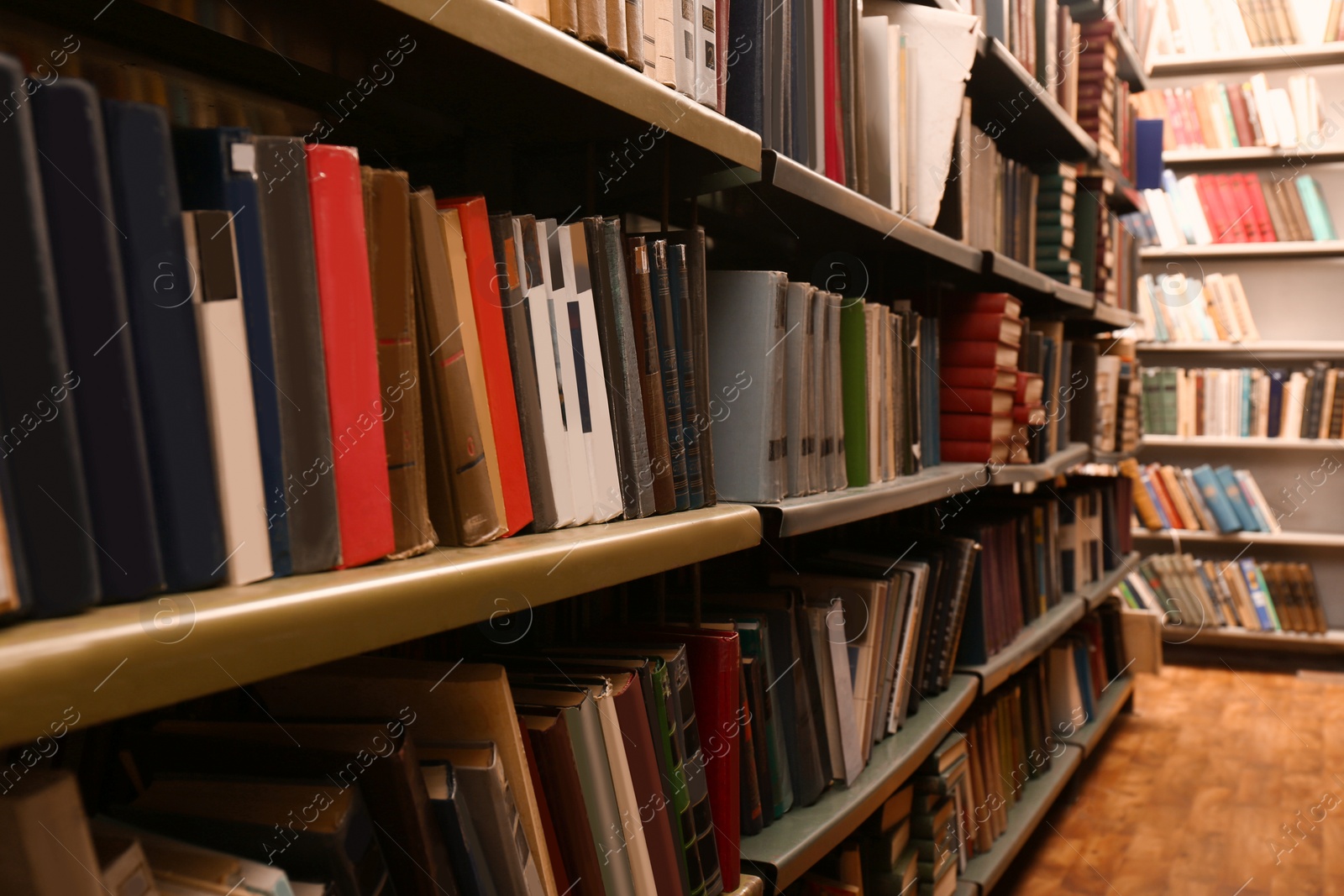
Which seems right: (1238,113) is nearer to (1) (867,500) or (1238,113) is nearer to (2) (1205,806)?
(2) (1205,806)

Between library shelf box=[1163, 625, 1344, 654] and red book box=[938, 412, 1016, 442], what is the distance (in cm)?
279

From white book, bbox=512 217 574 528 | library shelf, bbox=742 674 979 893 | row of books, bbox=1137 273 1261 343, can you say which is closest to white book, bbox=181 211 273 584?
white book, bbox=512 217 574 528

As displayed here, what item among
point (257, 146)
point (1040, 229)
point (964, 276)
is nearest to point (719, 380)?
point (257, 146)

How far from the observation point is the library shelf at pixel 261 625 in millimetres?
426

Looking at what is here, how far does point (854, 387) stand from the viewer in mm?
1461

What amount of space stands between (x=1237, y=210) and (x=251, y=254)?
453 centimetres

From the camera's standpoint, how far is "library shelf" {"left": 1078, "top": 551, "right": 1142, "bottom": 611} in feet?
9.40

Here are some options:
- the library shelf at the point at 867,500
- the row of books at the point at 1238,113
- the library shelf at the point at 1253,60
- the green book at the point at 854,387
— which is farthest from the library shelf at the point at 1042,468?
the library shelf at the point at 1253,60

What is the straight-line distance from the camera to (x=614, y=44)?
2.91 ft

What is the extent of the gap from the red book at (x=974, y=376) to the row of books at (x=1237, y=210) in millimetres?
2680

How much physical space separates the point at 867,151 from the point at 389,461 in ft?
3.72

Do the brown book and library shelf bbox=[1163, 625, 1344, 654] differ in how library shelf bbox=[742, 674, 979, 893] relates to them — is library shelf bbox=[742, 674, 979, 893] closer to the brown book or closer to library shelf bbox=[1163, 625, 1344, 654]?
the brown book

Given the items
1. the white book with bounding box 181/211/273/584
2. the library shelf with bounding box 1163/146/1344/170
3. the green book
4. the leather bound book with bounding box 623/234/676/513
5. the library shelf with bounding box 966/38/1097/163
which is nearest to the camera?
the white book with bounding box 181/211/273/584

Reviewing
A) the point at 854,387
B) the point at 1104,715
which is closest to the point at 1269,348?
the point at 1104,715
